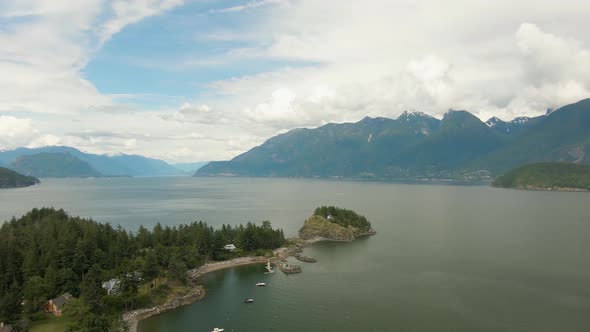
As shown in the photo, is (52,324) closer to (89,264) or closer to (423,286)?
(89,264)

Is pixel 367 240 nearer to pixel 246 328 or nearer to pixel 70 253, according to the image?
pixel 246 328

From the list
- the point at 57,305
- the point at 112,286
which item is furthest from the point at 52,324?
the point at 112,286

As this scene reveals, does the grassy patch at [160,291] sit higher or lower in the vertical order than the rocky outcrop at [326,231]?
lower

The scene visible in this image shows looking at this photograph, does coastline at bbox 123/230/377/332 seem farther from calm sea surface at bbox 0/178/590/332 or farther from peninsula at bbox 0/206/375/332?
calm sea surface at bbox 0/178/590/332

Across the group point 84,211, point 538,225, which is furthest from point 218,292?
point 84,211

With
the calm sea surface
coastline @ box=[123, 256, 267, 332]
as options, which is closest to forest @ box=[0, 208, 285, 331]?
coastline @ box=[123, 256, 267, 332]

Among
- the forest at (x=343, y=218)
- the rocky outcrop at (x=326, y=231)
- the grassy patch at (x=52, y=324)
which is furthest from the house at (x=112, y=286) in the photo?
the forest at (x=343, y=218)

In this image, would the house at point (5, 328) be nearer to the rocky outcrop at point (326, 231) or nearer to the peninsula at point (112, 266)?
the peninsula at point (112, 266)
